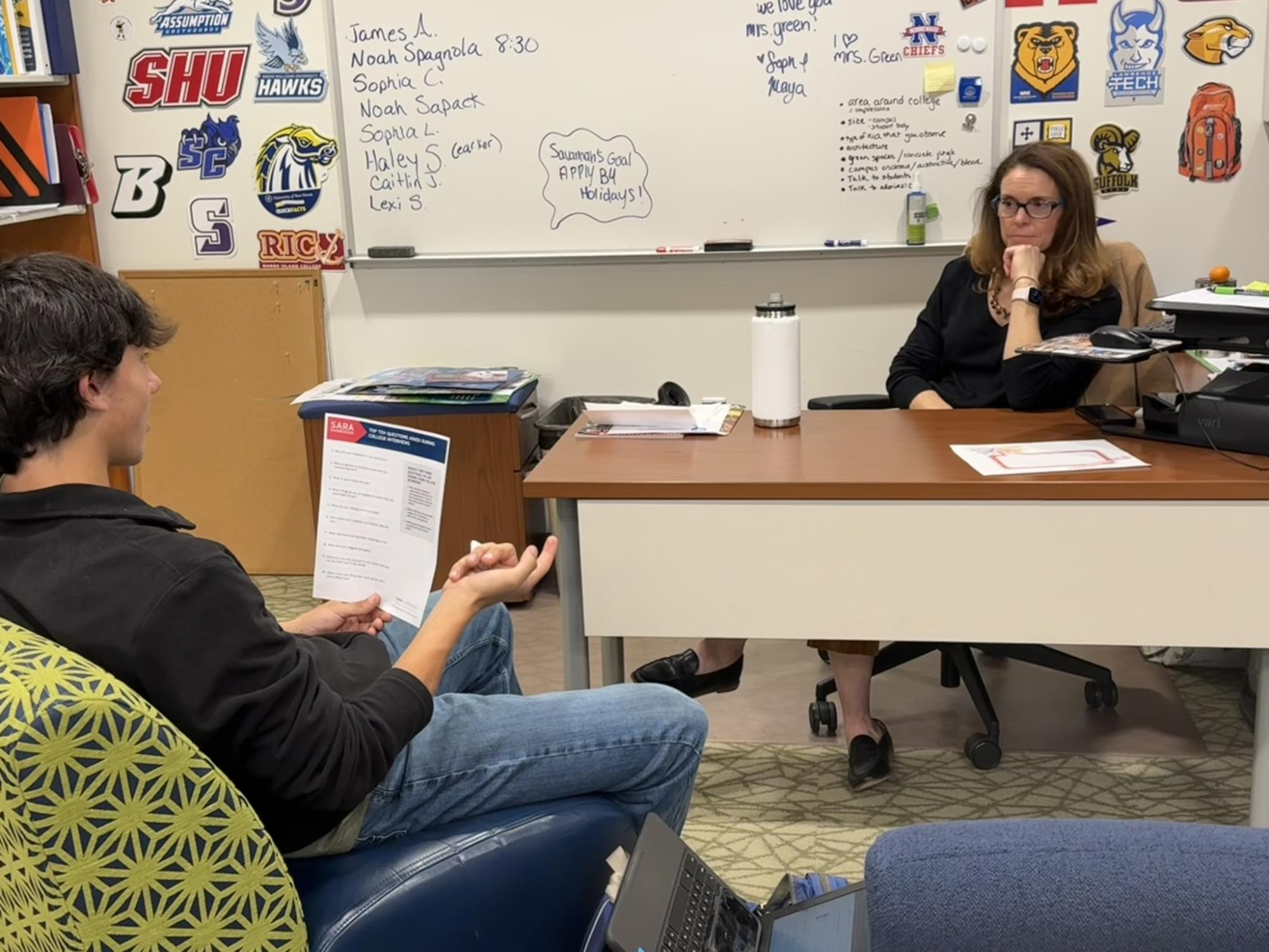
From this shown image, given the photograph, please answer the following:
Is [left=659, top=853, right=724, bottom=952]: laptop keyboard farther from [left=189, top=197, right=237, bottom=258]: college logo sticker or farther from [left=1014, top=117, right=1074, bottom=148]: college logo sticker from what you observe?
[left=189, top=197, right=237, bottom=258]: college logo sticker

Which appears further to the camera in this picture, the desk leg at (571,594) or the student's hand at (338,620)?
the desk leg at (571,594)

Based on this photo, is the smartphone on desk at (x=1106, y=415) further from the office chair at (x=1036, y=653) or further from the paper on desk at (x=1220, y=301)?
the office chair at (x=1036, y=653)

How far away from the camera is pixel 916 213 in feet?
11.0

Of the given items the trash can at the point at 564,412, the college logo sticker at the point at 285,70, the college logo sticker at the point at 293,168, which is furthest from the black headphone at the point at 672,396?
the college logo sticker at the point at 285,70

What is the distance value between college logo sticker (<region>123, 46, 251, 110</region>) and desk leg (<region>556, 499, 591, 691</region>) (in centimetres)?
221

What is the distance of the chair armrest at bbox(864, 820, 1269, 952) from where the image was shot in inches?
40.3

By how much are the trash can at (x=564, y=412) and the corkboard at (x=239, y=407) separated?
0.71 meters

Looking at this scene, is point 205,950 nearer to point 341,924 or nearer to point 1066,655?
point 341,924

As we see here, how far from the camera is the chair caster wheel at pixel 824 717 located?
269cm

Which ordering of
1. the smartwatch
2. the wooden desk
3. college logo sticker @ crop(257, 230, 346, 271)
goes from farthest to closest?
college logo sticker @ crop(257, 230, 346, 271) → the smartwatch → the wooden desk

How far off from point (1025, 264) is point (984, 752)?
3.33ft

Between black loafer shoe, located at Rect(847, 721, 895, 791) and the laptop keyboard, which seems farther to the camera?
black loafer shoe, located at Rect(847, 721, 895, 791)

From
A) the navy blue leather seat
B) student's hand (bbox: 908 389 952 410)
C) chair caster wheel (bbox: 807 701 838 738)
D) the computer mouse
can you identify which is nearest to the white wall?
student's hand (bbox: 908 389 952 410)

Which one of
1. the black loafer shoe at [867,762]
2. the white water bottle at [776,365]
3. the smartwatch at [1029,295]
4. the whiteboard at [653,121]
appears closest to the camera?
the white water bottle at [776,365]
